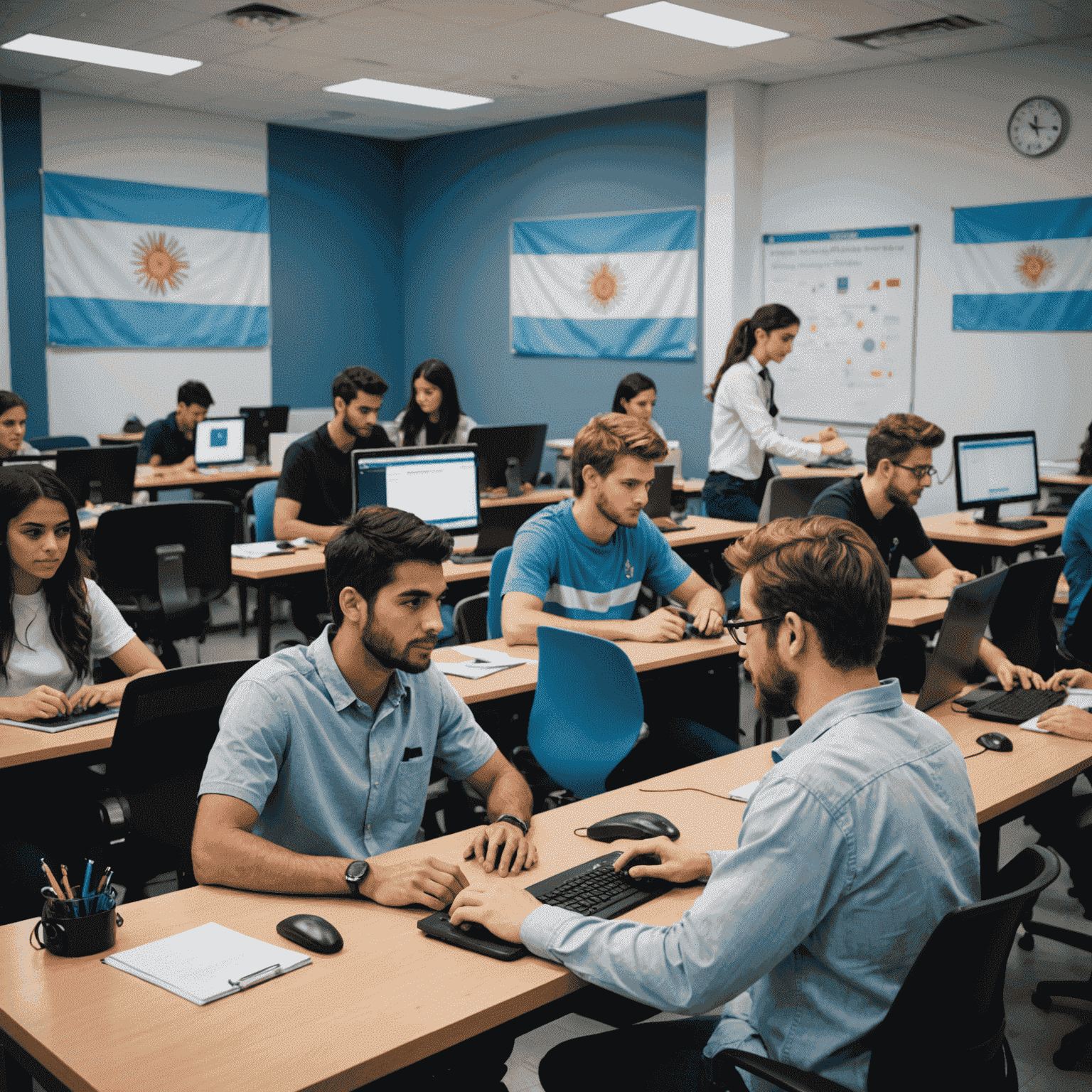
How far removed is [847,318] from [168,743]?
6.53 metres

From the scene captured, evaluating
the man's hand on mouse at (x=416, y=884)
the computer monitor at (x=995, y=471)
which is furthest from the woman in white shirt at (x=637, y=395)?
the man's hand on mouse at (x=416, y=884)

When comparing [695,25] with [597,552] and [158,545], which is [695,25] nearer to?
[158,545]

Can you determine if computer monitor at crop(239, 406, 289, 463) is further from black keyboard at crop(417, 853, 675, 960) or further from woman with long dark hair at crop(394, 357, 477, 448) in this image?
black keyboard at crop(417, 853, 675, 960)

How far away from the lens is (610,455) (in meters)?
3.11

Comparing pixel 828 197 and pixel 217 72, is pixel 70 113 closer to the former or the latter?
pixel 217 72

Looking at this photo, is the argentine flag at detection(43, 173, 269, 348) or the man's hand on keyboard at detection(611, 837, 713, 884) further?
the argentine flag at detection(43, 173, 269, 348)

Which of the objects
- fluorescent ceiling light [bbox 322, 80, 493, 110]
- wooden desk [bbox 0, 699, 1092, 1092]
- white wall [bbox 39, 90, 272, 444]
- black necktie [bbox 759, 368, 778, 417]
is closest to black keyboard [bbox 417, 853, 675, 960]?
wooden desk [bbox 0, 699, 1092, 1092]

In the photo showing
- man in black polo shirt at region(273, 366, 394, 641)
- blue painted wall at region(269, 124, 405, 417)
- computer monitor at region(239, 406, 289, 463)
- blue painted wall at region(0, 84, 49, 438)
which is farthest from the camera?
blue painted wall at region(269, 124, 405, 417)

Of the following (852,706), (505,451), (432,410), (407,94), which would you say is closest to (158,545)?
(432,410)

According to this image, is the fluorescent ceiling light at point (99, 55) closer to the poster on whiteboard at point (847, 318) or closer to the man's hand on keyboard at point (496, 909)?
the poster on whiteboard at point (847, 318)

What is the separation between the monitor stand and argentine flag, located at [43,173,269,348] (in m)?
6.33

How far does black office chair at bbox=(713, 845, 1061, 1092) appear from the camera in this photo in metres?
1.27

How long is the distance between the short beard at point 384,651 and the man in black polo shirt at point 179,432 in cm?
574

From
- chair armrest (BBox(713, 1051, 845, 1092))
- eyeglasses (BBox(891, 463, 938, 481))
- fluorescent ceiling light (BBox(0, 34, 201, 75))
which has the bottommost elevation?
chair armrest (BBox(713, 1051, 845, 1092))
